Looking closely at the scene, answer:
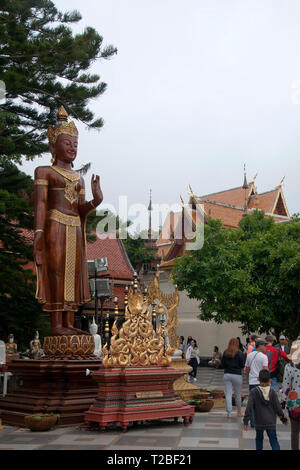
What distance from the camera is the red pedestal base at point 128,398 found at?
25.3 feet

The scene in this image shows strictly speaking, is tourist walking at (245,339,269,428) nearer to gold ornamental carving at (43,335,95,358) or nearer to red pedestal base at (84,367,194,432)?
red pedestal base at (84,367,194,432)

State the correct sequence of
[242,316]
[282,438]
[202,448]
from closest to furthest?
[202,448] → [282,438] → [242,316]

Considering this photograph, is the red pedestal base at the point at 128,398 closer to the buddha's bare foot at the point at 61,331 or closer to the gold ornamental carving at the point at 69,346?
the gold ornamental carving at the point at 69,346

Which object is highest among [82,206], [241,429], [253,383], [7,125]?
[7,125]

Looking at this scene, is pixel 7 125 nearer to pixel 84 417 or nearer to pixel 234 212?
pixel 84 417

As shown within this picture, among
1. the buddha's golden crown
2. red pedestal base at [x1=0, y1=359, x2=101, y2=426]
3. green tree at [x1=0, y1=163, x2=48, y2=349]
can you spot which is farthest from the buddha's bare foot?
green tree at [x1=0, y1=163, x2=48, y2=349]

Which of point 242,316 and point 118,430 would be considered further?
point 242,316

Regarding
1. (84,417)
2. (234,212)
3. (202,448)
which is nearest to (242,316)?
(84,417)

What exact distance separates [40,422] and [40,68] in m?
7.44

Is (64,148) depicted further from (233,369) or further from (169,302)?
(233,369)

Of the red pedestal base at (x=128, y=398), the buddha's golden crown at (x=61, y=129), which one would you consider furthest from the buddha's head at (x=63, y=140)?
the red pedestal base at (x=128, y=398)

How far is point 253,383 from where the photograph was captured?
8938 mm

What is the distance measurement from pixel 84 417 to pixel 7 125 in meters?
6.79

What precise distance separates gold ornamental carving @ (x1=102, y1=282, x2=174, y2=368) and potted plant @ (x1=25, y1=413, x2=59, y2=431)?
1032mm
